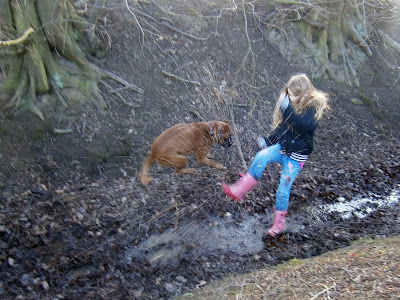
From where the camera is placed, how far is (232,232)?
200 inches

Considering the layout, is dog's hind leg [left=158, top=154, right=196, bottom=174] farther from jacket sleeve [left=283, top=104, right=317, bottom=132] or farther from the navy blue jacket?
jacket sleeve [left=283, top=104, right=317, bottom=132]

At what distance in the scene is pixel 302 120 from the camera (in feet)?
13.8

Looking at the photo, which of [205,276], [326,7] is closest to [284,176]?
[205,276]

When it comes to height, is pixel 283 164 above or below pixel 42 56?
below

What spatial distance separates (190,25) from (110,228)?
598 centimetres

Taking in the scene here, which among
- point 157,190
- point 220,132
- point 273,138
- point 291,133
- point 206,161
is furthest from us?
point 206,161

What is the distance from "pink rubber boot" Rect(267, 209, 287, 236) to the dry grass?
0.65 m

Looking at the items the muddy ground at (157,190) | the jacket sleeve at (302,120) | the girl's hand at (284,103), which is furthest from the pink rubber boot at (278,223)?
the girl's hand at (284,103)

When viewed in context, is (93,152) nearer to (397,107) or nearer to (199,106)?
(199,106)

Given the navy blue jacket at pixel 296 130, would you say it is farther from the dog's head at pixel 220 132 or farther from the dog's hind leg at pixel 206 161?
the dog's hind leg at pixel 206 161

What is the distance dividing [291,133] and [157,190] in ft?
7.68

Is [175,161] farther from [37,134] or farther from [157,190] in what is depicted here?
[37,134]

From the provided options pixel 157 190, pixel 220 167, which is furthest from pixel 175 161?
pixel 220 167

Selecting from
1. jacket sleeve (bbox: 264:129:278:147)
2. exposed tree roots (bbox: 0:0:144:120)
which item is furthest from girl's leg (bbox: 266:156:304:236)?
exposed tree roots (bbox: 0:0:144:120)
